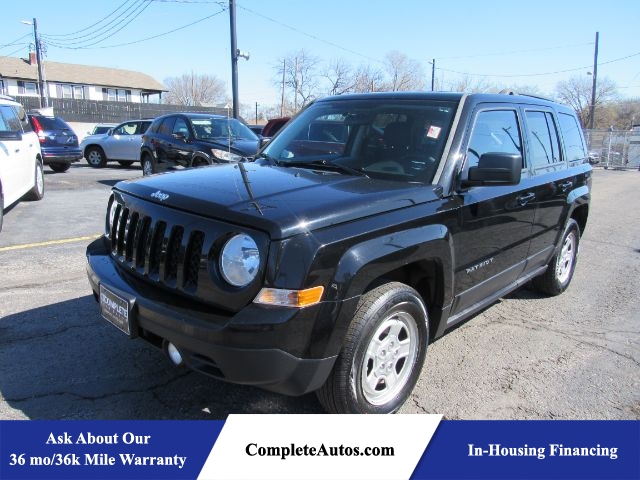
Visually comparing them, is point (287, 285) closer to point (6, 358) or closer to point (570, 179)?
point (6, 358)

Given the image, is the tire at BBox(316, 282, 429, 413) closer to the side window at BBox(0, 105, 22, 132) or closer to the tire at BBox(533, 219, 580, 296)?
the tire at BBox(533, 219, 580, 296)

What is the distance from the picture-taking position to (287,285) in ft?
7.83


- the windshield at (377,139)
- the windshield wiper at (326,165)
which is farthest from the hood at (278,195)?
the windshield at (377,139)

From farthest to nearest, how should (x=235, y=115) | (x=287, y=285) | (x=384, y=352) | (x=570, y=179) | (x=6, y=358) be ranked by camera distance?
1. (x=235, y=115)
2. (x=570, y=179)
3. (x=6, y=358)
4. (x=384, y=352)
5. (x=287, y=285)

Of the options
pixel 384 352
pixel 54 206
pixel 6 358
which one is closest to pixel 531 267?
pixel 384 352

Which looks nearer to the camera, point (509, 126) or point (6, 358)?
point (6, 358)

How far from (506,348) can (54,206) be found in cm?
853

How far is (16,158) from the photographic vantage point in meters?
7.96

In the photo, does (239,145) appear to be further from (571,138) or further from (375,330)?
(375,330)

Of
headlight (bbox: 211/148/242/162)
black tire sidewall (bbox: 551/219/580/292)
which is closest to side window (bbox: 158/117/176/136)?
headlight (bbox: 211/148/242/162)

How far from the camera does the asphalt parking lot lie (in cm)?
315

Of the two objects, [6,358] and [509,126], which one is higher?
[509,126]

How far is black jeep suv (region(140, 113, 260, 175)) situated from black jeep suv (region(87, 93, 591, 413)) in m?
6.23

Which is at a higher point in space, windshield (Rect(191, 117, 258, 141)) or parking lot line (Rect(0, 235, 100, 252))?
windshield (Rect(191, 117, 258, 141))
